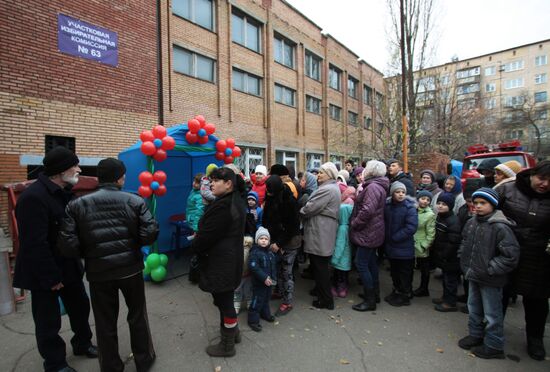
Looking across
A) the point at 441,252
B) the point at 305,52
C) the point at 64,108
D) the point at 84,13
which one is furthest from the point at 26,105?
the point at 305,52

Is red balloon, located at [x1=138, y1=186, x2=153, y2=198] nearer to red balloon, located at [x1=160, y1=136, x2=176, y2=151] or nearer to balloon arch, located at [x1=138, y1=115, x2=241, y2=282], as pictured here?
balloon arch, located at [x1=138, y1=115, x2=241, y2=282]

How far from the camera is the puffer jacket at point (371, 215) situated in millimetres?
3836

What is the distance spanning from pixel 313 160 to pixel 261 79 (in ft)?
20.7

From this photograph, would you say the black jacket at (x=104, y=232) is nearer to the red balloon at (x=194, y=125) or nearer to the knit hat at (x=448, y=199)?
the red balloon at (x=194, y=125)

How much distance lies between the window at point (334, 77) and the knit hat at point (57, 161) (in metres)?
19.4

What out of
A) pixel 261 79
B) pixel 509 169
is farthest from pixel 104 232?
pixel 261 79

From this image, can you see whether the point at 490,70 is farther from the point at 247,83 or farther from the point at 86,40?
the point at 86,40

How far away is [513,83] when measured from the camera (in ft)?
164

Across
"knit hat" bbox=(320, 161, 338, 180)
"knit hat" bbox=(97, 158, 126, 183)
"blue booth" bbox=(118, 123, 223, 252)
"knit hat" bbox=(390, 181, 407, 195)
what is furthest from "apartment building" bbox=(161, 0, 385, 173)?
"knit hat" bbox=(390, 181, 407, 195)

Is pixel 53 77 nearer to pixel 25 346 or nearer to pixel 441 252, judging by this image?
pixel 25 346

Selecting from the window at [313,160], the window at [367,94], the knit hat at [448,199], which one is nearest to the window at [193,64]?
the window at [313,160]

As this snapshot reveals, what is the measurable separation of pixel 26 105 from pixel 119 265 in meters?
7.34

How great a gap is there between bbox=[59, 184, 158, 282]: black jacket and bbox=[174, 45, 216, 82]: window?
32.9 feet

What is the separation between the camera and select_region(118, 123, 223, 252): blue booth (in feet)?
18.4
